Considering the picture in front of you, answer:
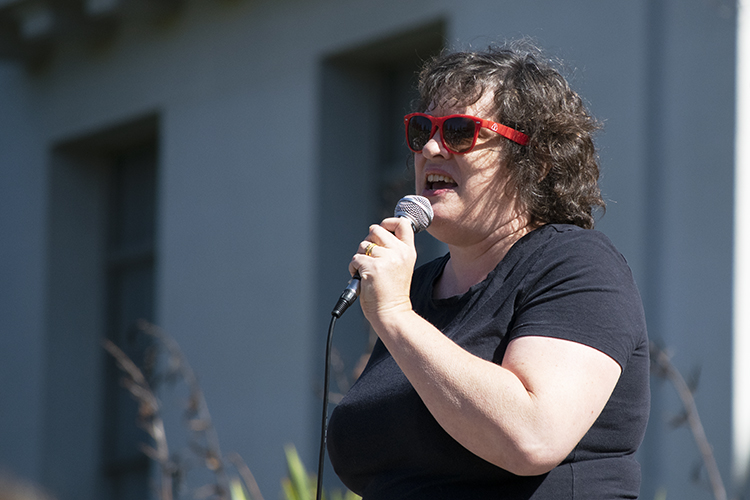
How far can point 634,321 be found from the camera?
1744 mm

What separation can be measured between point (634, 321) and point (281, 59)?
5.16 meters

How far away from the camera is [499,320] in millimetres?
1839

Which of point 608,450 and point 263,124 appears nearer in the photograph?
point 608,450

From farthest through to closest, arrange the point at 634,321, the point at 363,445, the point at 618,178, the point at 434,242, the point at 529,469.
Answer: the point at 434,242 < the point at 618,178 < the point at 363,445 < the point at 634,321 < the point at 529,469

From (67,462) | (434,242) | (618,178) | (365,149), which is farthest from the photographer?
(67,462)

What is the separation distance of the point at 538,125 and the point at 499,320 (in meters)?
0.43

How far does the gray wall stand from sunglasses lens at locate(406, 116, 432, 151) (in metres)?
1.35

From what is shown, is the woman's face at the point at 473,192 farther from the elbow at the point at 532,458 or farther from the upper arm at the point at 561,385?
the elbow at the point at 532,458

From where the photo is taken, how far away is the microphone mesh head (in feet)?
6.44

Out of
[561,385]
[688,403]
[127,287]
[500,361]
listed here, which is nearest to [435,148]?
[500,361]

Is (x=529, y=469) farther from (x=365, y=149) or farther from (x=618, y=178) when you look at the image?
(x=365, y=149)

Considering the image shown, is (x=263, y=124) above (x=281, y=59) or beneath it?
beneath

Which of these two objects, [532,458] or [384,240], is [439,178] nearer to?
[384,240]

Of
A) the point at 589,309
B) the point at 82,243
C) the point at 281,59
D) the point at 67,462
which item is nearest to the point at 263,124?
the point at 281,59
